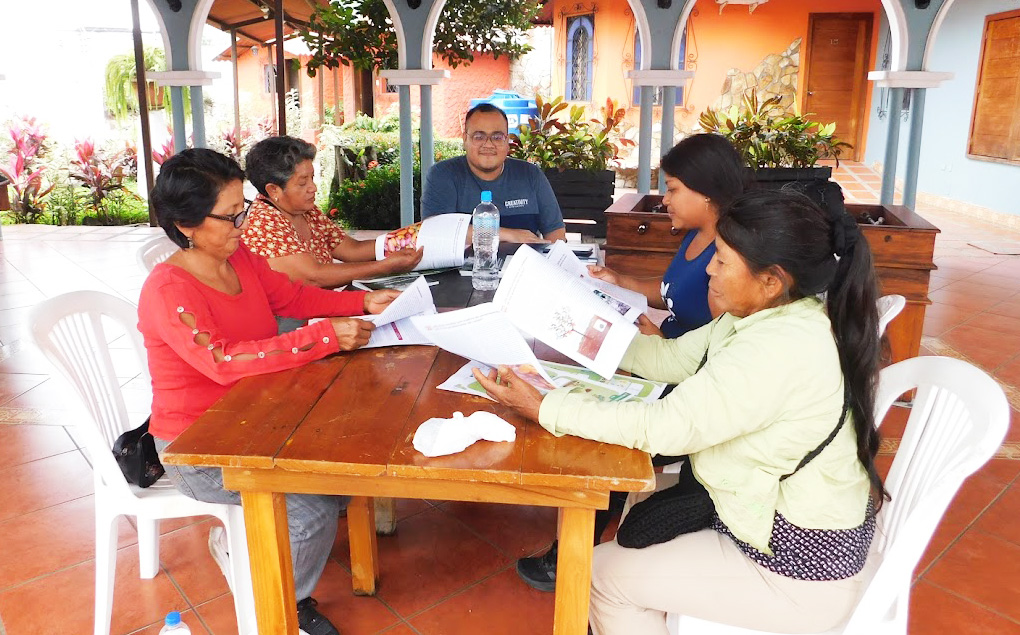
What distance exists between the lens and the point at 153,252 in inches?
115

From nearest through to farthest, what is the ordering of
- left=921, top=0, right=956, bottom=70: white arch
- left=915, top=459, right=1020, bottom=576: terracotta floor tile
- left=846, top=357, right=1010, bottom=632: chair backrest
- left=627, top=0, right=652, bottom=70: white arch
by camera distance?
left=846, top=357, right=1010, bottom=632: chair backrest → left=915, top=459, right=1020, bottom=576: terracotta floor tile → left=921, top=0, right=956, bottom=70: white arch → left=627, top=0, right=652, bottom=70: white arch

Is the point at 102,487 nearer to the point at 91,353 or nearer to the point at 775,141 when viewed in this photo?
the point at 91,353

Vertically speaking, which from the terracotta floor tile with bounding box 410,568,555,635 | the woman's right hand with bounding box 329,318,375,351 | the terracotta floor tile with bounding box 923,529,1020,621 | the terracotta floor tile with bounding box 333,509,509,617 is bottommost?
the terracotta floor tile with bounding box 410,568,555,635

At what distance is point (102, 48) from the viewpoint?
17.1m

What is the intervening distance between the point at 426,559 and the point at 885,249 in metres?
2.37

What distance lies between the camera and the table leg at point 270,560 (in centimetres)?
162

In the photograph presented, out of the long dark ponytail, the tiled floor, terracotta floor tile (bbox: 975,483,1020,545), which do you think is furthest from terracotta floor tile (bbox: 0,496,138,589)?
terracotta floor tile (bbox: 975,483,1020,545)

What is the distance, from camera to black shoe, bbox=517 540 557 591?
2.44 metres

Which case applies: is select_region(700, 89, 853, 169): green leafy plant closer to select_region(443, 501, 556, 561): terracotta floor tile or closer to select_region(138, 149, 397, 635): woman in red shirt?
select_region(443, 501, 556, 561): terracotta floor tile

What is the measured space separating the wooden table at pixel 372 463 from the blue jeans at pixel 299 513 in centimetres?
19

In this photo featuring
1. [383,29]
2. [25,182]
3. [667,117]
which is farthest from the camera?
[25,182]

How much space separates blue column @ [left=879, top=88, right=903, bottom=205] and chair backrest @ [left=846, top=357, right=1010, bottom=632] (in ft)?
17.8

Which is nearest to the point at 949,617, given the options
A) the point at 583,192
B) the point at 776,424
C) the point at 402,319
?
the point at 776,424

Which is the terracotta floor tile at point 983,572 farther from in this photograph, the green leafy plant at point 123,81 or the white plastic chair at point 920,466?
the green leafy plant at point 123,81
